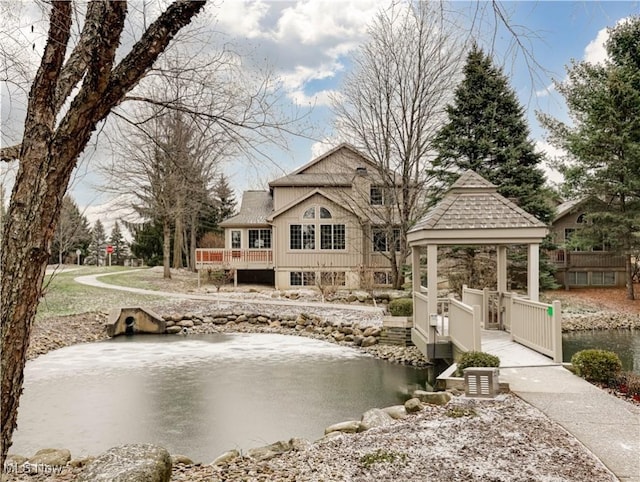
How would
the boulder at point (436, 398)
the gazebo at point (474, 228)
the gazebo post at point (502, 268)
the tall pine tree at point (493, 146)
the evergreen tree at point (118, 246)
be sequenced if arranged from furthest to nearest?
the evergreen tree at point (118, 246) < the tall pine tree at point (493, 146) < the gazebo post at point (502, 268) < the gazebo at point (474, 228) < the boulder at point (436, 398)

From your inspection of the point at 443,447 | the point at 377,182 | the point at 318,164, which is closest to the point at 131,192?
the point at 318,164

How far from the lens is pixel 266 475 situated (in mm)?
4430

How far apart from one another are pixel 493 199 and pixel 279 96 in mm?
6586

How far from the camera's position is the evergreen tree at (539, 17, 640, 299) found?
18391mm

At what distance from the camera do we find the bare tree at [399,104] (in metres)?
20.0

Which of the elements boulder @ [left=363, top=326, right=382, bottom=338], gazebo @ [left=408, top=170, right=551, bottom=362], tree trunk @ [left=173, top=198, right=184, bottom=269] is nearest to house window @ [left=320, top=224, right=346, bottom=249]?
tree trunk @ [left=173, top=198, right=184, bottom=269]

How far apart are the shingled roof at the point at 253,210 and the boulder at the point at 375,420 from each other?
19.1 m

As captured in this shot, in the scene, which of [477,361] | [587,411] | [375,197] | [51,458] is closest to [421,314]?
[477,361]

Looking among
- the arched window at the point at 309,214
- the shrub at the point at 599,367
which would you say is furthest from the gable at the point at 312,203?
the shrub at the point at 599,367

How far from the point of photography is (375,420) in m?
5.78

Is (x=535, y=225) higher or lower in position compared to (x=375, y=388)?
higher

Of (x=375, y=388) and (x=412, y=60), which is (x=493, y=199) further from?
(x=412, y=60)

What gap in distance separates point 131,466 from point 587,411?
4.79m

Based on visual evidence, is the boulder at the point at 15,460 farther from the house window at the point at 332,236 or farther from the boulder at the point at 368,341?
the house window at the point at 332,236
